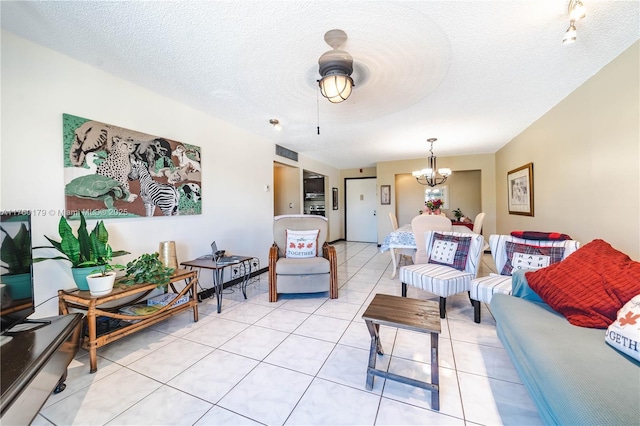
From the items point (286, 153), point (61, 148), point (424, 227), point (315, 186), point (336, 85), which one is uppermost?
point (286, 153)

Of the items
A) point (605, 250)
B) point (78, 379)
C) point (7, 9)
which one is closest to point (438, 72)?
point (605, 250)

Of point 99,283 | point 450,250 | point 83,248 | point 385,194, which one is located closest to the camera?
point 99,283

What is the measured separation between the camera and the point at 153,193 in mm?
2512

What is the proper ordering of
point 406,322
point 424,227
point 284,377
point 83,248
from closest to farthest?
1. point 406,322
2. point 284,377
3. point 83,248
4. point 424,227

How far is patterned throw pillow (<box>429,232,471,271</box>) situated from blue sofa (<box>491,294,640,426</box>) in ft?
3.82

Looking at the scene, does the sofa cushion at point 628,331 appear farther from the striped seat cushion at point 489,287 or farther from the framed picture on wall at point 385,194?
the framed picture on wall at point 385,194

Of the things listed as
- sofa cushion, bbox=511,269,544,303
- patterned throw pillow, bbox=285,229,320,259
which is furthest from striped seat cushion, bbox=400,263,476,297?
patterned throw pillow, bbox=285,229,320,259

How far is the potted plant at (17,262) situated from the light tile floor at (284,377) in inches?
26.2

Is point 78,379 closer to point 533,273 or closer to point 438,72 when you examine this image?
point 533,273

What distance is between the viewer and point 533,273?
5.46 feet

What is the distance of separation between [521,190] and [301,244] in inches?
142

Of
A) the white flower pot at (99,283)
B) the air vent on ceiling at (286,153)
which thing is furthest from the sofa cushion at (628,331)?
the air vent on ceiling at (286,153)

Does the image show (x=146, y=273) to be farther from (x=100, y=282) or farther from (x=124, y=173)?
(x=124, y=173)

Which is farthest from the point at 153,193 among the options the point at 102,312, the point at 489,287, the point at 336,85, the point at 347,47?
the point at 489,287
